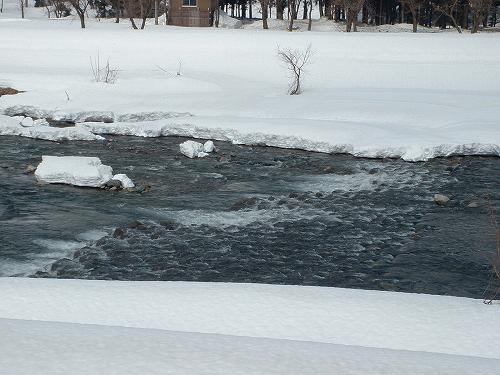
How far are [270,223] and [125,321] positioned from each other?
200 inches

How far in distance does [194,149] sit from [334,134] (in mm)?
3205

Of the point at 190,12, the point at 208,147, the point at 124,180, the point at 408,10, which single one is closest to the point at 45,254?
the point at 124,180

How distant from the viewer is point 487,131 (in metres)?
15.8

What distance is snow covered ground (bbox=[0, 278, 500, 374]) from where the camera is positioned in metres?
3.48

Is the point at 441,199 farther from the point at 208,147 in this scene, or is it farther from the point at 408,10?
the point at 408,10

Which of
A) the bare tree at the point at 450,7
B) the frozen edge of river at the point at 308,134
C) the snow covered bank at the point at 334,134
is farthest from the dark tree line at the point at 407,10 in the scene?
the frozen edge of river at the point at 308,134

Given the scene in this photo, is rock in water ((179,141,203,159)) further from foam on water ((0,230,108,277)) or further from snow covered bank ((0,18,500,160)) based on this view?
foam on water ((0,230,108,277))

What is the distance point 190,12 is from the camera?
44.3m

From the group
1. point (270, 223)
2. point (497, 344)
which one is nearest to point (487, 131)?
point (270, 223)

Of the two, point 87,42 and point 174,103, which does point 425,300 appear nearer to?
point 174,103

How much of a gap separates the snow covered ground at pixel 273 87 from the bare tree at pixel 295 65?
13.2 inches

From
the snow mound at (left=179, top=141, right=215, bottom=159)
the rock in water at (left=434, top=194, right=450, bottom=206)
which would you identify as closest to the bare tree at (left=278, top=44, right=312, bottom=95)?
the snow mound at (left=179, top=141, right=215, bottom=159)

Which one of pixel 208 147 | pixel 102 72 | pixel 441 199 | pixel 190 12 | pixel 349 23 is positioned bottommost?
pixel 441 199

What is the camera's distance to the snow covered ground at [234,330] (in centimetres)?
348
